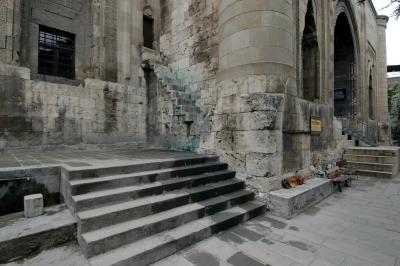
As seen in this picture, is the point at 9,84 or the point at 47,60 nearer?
the point at 9,84

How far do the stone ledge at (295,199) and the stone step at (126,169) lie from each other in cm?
183

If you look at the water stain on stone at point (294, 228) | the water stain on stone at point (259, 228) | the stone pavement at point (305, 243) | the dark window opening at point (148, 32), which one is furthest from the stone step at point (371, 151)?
the dark window opening at point (148, 32)

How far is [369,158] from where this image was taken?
27.1 ft

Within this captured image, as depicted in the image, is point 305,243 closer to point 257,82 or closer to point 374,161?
point 257,82

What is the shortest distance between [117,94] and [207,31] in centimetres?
382

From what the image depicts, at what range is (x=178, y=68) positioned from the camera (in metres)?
8.00

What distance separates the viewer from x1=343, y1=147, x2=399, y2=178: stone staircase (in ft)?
25.2

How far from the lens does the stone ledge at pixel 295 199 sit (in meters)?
4.03

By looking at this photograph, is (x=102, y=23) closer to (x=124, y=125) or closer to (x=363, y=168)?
(x=124, y=125)

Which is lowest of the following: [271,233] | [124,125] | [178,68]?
[271,233]

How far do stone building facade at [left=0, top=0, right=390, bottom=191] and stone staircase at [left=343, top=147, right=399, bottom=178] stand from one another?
980mm

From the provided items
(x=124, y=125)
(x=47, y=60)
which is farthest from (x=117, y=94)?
(x=47, y=60)

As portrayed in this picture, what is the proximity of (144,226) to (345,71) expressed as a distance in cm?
1555

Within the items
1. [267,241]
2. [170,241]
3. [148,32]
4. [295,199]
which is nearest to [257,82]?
[295,199]
